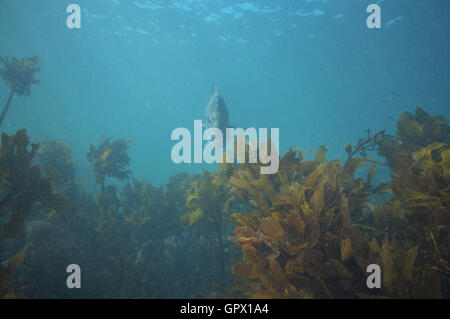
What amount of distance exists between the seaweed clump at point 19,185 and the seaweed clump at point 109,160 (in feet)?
8.48

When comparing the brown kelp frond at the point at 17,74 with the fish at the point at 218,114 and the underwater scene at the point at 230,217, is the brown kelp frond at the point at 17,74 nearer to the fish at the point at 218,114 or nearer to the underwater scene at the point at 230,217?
the underwater scene at the point at 230,217

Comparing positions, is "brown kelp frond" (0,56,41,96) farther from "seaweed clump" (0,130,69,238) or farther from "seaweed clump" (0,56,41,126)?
"seaweed clump" (0,130,69,238)

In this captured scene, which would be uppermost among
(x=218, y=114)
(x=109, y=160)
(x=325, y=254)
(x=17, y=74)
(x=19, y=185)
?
(x=17, y=74)

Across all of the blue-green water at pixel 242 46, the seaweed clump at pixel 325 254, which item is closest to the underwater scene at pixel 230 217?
the seaweed clump at pixel 325 254

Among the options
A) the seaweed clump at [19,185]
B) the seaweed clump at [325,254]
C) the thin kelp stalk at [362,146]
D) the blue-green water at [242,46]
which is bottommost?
the seaweed clump at [325,254]

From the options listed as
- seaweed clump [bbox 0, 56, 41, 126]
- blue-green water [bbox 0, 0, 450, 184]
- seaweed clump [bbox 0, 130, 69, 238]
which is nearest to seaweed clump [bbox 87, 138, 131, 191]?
seaweed clump [bbox 0, 130, 69, 238]

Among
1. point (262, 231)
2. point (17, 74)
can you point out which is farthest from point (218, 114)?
point (17, 74)

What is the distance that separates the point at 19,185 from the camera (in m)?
2.45

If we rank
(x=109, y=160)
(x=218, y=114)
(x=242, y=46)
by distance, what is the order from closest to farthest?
1. (x=218, y=114)
2. (x=109, y=160)
3. (x=242, y=46)

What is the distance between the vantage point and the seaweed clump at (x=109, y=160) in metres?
5.25

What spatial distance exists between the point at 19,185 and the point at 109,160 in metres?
2.98

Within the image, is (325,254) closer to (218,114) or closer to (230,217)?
(230,217)

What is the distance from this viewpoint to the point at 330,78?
4600 cm
